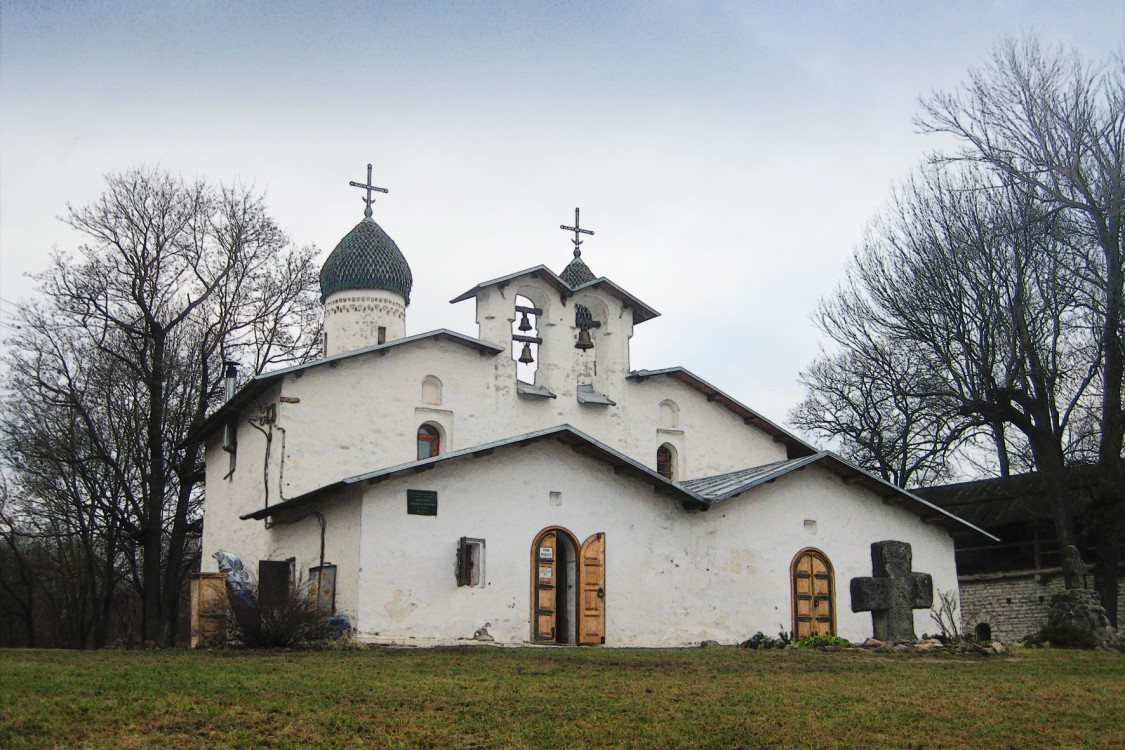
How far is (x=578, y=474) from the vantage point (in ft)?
67.9

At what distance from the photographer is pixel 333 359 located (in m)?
22.7

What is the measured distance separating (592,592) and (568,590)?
493mm

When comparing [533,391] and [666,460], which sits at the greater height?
[533,391]

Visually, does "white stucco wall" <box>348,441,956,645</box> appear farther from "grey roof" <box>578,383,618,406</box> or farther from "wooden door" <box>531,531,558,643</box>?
"grey roof" <box>578,383,618,406</box>

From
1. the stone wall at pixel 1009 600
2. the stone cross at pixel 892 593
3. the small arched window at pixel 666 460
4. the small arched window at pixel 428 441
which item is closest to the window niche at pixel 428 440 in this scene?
the small arched window at pixel 428 441

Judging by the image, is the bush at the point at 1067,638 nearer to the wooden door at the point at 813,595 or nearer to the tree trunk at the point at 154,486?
the wooden door at the point at 813,595

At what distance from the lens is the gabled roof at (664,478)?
18797 mm

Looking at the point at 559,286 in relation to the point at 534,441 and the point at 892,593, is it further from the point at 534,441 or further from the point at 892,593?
the point at 892,593

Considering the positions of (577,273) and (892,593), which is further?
(577,273)

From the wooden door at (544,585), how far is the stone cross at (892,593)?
16.1 feet

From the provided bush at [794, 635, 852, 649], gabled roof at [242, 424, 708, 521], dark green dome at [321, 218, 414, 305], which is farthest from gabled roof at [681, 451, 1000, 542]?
dark green dome at [321, 218, 414, 305]

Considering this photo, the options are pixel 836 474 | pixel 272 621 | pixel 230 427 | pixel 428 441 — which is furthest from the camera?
pixel 230 427

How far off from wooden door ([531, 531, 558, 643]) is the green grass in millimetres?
4713

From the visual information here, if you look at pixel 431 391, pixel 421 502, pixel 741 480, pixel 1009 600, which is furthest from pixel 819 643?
pixel 1009 600
